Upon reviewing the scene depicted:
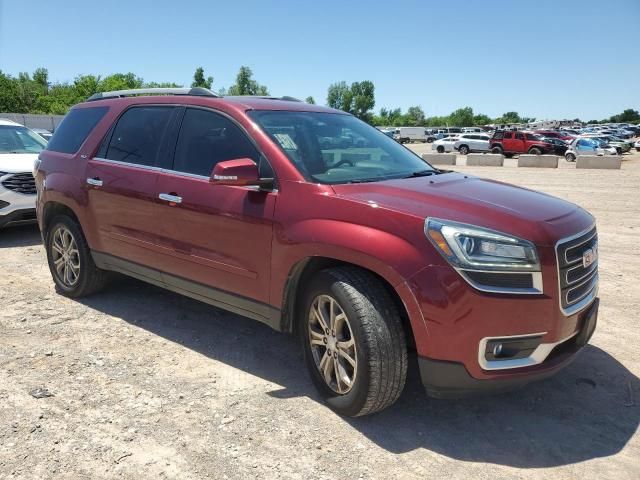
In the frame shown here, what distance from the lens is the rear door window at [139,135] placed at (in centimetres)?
426

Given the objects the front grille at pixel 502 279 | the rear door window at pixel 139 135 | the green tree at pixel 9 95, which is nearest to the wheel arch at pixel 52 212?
the rear door window at pixel 139 135

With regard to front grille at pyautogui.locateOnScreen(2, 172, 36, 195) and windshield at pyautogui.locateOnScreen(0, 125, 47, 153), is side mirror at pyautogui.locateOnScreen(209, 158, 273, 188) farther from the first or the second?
windshield at pyautogui.locateOnScreen(0, 125, 47, 153)

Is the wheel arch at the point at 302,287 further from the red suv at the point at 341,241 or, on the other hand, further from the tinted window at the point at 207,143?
the tinted window at the point at 207,143

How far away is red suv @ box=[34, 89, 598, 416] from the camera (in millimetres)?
2701

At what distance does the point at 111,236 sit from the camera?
457 cm

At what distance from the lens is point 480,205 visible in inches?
117

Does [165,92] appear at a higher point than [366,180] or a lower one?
higher

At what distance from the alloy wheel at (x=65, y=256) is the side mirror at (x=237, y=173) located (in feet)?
7.89

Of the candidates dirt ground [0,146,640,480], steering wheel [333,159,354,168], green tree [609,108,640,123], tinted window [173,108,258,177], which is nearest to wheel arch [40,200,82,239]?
dirt ground [0,146,640,480]

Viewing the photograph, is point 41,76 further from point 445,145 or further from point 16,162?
point 16,162

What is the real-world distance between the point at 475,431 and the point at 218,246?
1.96m

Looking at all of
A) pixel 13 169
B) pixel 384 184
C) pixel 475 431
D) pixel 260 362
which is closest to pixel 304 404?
pixel 260 362

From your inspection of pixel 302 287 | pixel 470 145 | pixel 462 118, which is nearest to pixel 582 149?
pixel 470 145

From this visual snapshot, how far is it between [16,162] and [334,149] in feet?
20.3
